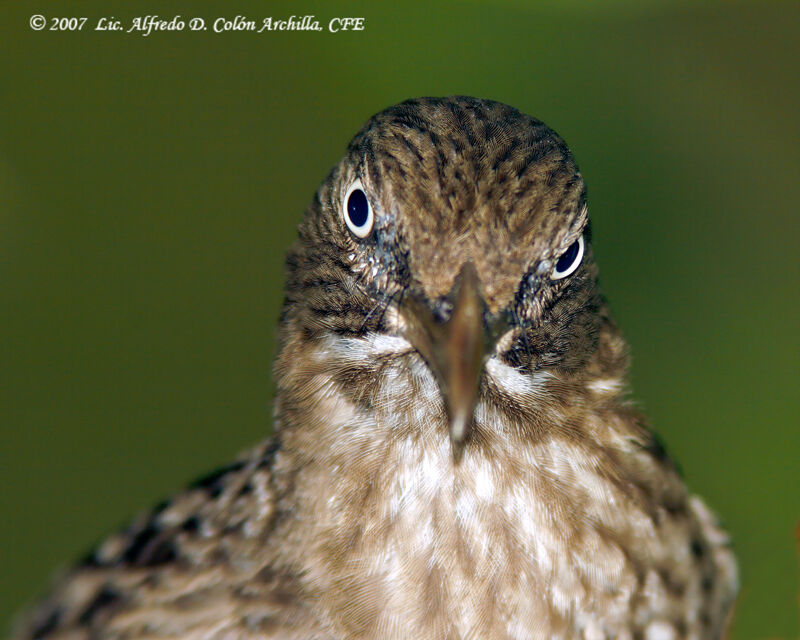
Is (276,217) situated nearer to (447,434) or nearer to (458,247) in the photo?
(447,434)

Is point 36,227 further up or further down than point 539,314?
further up

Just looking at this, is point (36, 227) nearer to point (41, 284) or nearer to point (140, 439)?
point (41, 284)

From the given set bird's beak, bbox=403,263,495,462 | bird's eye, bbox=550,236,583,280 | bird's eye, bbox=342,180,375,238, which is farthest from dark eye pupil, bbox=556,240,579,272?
bird's eye, bbox=342,180,375,238

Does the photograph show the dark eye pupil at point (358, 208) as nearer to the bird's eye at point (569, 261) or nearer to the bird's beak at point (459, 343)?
the bird's beak at point (459, 343)

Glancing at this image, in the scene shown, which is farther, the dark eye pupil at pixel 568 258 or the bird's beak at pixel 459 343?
the dark eye pupil at pixel 568 258

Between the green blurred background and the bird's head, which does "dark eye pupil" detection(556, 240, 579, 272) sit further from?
the green blurred background

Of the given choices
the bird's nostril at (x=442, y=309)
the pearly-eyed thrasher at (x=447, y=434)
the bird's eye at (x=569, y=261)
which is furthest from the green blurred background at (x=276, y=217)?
the bird's nostril at (x=442, y=309)

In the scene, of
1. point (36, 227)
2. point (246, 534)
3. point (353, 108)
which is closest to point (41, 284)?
point (36, 227)

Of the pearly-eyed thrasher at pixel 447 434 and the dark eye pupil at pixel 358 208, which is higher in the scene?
the dark eye pupil at pixel 358 208
